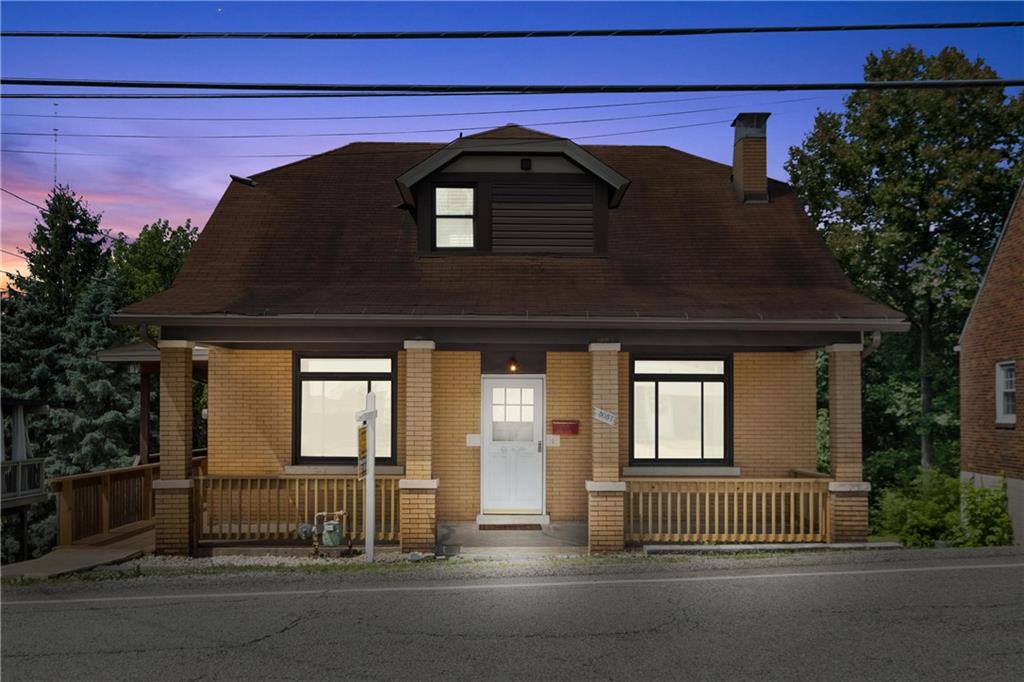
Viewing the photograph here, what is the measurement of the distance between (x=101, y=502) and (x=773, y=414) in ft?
36.3

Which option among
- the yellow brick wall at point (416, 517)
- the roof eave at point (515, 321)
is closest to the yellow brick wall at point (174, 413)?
the roof eave at point (515, 321)

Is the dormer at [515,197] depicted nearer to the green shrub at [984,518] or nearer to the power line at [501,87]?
the power line at [501,87]

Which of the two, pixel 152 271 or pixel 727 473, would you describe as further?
pixel 152 271

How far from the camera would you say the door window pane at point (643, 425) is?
15461mm

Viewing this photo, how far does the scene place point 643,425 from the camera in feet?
50.8

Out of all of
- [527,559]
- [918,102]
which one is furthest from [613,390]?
[918,102]

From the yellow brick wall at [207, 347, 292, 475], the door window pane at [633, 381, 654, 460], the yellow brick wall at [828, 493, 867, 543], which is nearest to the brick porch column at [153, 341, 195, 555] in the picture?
the yellow brick wall at [207, 347, 292, 475]

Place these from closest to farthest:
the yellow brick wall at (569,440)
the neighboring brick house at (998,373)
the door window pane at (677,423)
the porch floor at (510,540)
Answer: the porch floor at (510,540), the yellow brick wall at (569,440), the door window pane at (677,423), the neighboring brick house at (998,373)

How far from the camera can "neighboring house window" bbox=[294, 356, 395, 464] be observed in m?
15.3

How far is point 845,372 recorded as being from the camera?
44.0 feet

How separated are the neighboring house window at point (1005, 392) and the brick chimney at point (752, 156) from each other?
7241 millimetres

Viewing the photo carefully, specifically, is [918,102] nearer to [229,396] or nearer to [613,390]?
[613,390]

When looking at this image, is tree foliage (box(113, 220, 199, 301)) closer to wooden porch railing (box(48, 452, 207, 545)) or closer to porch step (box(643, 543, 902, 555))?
wooden porch railing (box(48, 452, 207, 545))

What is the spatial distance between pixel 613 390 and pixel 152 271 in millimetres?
37653
